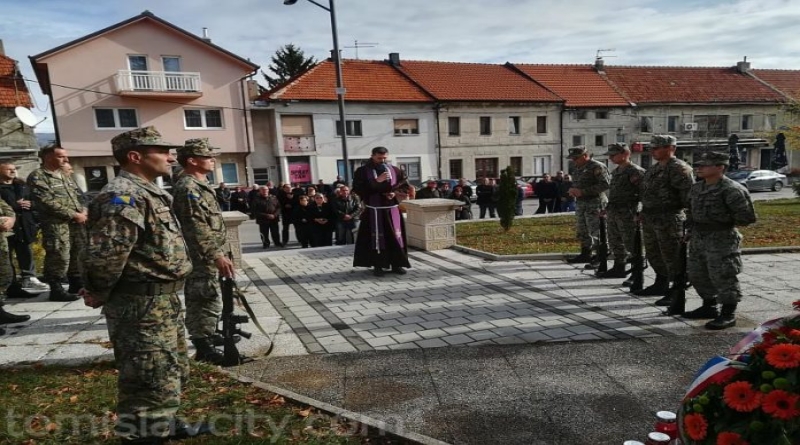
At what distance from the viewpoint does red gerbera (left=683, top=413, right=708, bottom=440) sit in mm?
1899

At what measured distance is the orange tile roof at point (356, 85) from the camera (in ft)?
89.9

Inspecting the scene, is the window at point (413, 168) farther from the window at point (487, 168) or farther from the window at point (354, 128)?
the window at point (487, 168)

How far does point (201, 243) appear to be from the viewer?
4.09 meters

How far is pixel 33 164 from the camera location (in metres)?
21.8

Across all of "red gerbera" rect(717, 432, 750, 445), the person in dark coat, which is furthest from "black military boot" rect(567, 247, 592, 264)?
"red gerbera" rect(717, 432, 750, 445)

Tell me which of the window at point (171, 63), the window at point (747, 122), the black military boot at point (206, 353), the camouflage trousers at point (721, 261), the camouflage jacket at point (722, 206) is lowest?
the black military boot at point (206, 353)

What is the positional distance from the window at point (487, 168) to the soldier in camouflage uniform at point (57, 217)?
27.6 metres

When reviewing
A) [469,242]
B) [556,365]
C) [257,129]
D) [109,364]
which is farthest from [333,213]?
[257,129]

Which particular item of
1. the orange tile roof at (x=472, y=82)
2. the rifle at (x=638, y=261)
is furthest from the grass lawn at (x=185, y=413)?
the orange tile roof at (x=472, y=82)

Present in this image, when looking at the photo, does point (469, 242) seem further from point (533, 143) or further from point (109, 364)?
point (533, 143)

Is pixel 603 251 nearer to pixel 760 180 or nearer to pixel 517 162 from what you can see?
pixel 760 180

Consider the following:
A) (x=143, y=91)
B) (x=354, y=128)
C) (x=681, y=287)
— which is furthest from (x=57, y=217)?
(x=354, y=128)

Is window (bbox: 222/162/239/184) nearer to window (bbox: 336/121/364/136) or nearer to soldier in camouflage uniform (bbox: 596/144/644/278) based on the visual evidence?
window (bbox: 336/121/364/136)

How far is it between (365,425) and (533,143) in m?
32.0
